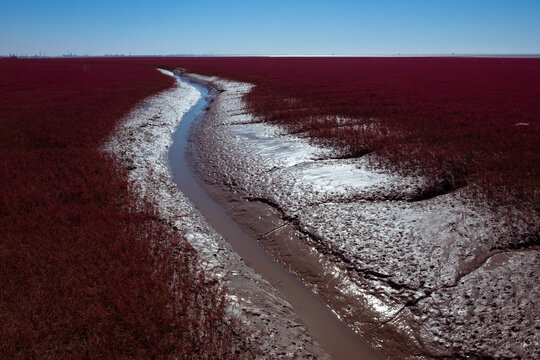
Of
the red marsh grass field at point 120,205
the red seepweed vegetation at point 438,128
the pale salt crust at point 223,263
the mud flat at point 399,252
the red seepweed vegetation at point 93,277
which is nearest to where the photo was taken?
the red seepweed vegetation at point 93,277

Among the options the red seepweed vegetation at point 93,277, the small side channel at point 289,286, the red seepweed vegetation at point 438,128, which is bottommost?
the small side channel at point 289,286

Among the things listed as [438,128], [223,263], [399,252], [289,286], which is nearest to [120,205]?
[223,263]

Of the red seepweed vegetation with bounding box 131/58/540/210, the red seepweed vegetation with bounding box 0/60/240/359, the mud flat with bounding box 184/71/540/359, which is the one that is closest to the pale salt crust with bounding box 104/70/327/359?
the red seepweed vegetation with bounding box 0/60/240/359

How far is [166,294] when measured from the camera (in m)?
4.79

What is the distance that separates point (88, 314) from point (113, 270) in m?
0.99

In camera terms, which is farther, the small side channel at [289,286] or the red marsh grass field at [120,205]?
the small side channel at [289,286]

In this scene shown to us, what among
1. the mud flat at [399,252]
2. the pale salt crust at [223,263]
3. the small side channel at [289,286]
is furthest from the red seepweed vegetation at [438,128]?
the pale salt crust at [223,263]

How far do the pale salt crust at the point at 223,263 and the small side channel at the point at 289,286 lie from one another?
158 millimetres

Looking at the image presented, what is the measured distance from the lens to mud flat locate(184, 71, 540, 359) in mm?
A: 4410

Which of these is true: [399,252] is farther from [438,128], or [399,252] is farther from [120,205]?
[438,128]

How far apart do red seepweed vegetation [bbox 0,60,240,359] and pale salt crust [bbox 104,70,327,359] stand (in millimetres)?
298

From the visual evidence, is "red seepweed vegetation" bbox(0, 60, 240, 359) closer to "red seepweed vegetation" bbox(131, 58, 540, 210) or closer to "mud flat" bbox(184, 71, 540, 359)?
"mud flat" bbox(184, 71, 540, 359)

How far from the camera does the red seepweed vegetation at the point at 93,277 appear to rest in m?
3.96

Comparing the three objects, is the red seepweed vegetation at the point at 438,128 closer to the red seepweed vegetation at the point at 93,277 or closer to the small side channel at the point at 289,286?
the small side channel at the point at 289,286
